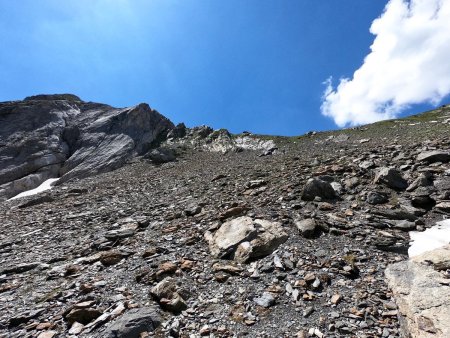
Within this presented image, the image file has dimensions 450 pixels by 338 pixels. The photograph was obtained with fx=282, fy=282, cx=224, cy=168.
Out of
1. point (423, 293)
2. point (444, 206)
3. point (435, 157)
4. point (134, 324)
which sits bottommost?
point (134, 324)

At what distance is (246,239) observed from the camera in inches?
430

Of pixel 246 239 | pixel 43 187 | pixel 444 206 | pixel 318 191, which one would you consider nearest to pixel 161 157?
pixel 43 187

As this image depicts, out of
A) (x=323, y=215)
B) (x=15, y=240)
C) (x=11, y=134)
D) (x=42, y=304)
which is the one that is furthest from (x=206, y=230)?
(x=11, y=134)

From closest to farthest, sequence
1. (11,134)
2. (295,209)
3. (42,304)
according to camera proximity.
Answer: (42,304) → (295,209) → (11,134)

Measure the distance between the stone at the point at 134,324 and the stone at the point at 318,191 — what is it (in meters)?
9.70

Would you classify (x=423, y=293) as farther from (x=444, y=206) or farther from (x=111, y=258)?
(x=111, y=258)

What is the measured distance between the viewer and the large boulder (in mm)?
10258

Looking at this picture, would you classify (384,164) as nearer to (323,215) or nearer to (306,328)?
(323,215)

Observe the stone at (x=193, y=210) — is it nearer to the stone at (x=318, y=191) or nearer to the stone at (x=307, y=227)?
the stone at (x=318, y=191)

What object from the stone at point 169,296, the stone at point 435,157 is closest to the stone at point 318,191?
the stone at point 435,157

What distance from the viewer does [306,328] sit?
6621 mm

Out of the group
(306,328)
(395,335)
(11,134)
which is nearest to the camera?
(395,335)

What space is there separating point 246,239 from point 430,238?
652 centimetres

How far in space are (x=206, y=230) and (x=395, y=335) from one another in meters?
8.37
